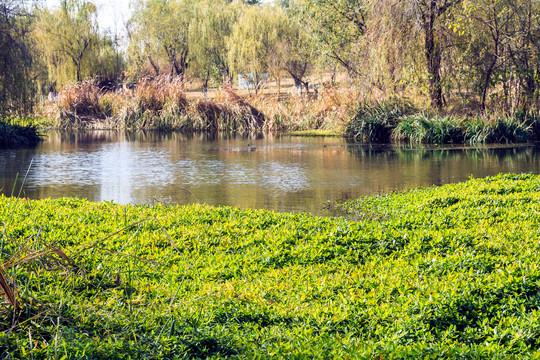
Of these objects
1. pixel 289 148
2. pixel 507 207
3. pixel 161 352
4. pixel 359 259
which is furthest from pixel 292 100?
pixel 161 352

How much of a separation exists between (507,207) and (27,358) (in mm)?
6504

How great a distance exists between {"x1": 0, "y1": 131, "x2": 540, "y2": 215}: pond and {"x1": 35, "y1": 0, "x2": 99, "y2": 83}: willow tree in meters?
26.2

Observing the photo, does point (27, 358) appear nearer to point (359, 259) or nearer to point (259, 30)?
point (359, 259)

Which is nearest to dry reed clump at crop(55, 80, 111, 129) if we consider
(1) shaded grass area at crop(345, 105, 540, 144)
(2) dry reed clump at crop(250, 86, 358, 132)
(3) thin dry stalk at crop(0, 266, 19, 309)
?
(2) dry reed clump at crop(250, 86, 358, 132)

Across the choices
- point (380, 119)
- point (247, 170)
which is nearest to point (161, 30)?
point (380, 119)

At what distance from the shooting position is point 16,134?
21.5 metres

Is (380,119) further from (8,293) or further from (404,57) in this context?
(8,293)

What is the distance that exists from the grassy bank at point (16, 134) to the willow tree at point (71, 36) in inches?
962

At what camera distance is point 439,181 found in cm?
1224

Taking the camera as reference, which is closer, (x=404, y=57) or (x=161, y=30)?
(x=404, y=57)

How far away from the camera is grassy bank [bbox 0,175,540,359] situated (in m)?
3.88

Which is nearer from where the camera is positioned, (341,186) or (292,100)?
(341,186)

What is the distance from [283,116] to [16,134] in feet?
44.0

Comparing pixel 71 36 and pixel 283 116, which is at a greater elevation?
pixel 71 36
